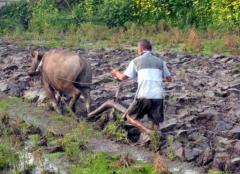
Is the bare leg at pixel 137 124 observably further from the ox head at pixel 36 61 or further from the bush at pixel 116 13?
the bush at pixel 116 13

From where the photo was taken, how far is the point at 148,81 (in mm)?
7887

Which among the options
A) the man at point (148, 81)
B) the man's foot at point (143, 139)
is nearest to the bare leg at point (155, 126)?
the man at point (148, 81)

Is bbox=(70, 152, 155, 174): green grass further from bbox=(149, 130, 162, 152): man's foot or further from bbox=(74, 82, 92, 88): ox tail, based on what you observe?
bbox=(74, 82, 92, 88): ox tail

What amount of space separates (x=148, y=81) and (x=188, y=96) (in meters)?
2.76

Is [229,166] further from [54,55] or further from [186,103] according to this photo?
[54,55]

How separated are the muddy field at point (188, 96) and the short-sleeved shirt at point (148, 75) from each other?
2.38ft

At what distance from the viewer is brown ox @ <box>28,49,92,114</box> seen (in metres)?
9.73

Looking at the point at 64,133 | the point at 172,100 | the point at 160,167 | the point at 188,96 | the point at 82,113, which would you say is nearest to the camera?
the point at 160,167

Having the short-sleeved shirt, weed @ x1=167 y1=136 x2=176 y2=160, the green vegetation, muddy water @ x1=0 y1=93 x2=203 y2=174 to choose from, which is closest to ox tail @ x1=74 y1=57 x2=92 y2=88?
muddy water @ x1=0 y1=93 x2=203 y2=174

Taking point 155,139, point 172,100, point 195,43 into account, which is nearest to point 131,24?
point 195,43

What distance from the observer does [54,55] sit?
33.7 feet

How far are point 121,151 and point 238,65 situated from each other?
7292 millimetres

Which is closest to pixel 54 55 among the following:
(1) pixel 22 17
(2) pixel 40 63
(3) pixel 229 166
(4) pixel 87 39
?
(2) pixel 40 63

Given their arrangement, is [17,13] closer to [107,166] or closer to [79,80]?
[79,80]
